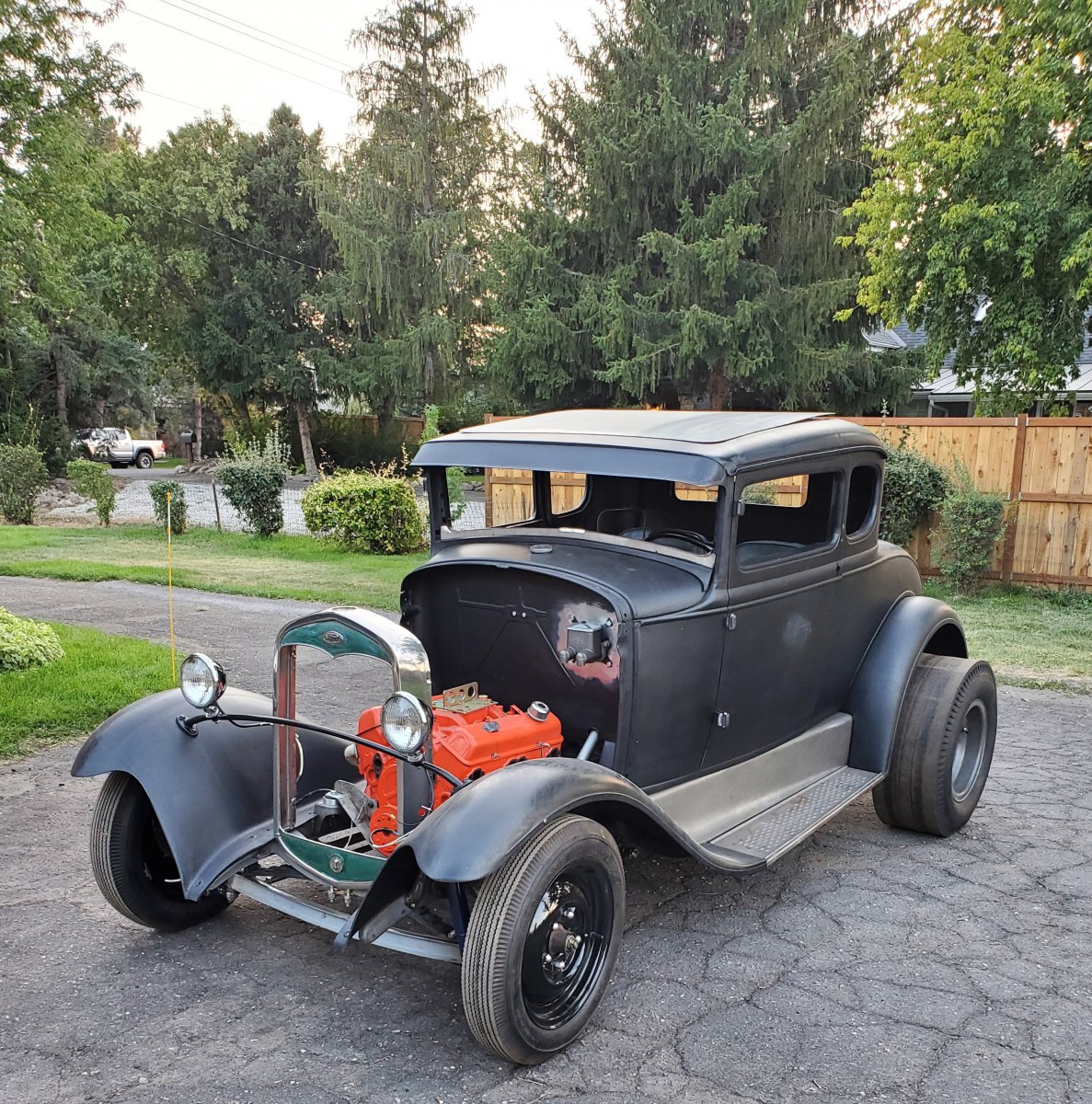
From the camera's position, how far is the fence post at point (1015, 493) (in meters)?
10.3

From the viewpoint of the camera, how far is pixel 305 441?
30.6 meters

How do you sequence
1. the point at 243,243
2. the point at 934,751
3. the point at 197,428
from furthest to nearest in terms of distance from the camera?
the point at 197,428 → the point at 243,243 → the point at 934,751

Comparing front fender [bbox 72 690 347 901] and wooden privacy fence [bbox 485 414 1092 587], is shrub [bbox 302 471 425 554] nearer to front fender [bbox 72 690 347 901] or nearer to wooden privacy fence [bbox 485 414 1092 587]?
wooden privacy fence [bbox 485 414 1092 587]

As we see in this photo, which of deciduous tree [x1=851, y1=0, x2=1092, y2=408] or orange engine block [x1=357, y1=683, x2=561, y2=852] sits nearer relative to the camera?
orange engine block [x1=357, y1=683, x2=561, y2=852]

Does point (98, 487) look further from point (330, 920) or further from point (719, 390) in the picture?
point (330, 920)

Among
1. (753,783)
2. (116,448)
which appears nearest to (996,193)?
(753,783)

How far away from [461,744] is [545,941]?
685mm

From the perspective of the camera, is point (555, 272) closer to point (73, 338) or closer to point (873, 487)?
point (873, 487)

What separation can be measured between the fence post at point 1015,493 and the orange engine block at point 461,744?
8730 mm

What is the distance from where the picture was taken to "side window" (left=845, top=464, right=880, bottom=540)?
4.35m

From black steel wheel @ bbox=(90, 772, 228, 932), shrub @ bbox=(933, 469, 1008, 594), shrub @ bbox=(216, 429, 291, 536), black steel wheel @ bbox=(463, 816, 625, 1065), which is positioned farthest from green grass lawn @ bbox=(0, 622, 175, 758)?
shrub @ bbox=(933, 469, 1008, 594)

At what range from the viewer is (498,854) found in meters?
2.45

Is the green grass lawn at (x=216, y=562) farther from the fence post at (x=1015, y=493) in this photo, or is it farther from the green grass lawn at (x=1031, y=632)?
the fence post at (x=1015, y=493)

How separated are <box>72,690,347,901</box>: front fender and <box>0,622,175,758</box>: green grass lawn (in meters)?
2.38
